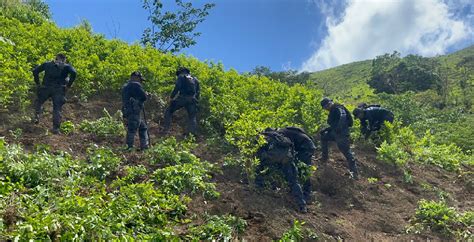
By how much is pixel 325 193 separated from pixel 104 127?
17.9 ft

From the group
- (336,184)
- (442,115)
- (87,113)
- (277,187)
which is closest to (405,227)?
(336,184)

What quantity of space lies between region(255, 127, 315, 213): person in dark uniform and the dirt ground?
9.4 inches

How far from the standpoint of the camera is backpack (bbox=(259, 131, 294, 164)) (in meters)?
9.62

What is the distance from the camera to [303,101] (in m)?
15.5

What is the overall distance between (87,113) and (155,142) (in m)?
2.32

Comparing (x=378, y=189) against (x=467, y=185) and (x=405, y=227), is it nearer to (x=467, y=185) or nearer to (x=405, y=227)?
(x=405, y=227)

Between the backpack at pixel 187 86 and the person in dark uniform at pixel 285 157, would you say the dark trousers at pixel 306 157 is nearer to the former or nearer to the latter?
the person in dark uniform at pixel 285 157

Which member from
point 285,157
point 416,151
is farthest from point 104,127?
point 416,151

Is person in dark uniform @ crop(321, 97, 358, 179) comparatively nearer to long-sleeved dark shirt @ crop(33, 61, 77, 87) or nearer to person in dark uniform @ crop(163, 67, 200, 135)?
person in dark uniform @ crop(163, 67, 200, 135)

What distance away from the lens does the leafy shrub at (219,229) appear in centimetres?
708

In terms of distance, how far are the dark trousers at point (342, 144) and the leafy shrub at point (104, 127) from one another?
16.9ft

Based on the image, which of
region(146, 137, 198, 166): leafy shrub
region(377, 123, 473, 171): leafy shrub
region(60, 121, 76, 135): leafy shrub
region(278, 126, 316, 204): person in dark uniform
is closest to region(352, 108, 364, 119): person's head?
region(377, 123, 473, 171): leafy shrub

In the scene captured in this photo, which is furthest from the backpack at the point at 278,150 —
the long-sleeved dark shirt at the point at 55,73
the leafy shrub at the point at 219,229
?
the long-sleeved dark shirt at the point at 55,73

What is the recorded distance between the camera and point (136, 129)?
34.7ft
